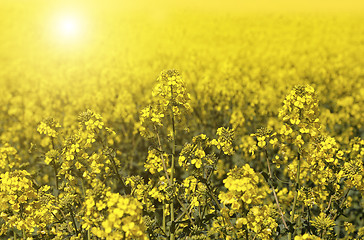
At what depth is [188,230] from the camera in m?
3.49

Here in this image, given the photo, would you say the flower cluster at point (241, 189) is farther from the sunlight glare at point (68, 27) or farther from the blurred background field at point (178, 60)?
the sunlight glare at point (68, 27)

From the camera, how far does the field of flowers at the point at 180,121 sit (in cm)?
312

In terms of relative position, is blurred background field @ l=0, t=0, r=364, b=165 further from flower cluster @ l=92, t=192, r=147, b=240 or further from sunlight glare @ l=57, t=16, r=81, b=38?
flower cluster @ l=92, t=192, r=147, b=240

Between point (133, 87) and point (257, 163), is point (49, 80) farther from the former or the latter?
point (257, 163)

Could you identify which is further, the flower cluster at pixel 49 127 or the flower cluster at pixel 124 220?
the flower cluster at pixel 49 127

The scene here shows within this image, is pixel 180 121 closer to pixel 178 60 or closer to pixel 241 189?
pixel 241 189

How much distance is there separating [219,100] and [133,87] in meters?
2.64

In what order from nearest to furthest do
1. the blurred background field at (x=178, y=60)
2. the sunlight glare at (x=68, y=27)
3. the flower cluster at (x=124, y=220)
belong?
the flower cluster at (x=124, y=220) → the blurred background field at (x=178, y=60) → the sunlight glare at (x=68, y=27)

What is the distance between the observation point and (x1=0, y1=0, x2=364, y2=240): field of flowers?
123 inches

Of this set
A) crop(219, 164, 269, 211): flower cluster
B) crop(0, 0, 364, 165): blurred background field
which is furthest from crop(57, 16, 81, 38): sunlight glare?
crop(219, 164, 269, 211): flower cluster

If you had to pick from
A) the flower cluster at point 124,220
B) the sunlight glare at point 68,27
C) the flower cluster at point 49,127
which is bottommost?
the flower cluster at point 124,220

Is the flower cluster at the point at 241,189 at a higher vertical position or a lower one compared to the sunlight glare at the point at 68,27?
lower

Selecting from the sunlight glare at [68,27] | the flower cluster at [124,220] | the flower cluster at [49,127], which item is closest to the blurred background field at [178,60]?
the sunlight glare at [68,27]

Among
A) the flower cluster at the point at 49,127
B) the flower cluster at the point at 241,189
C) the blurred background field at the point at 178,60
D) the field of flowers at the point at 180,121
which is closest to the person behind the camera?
the flower cluster at the point at 241,189
